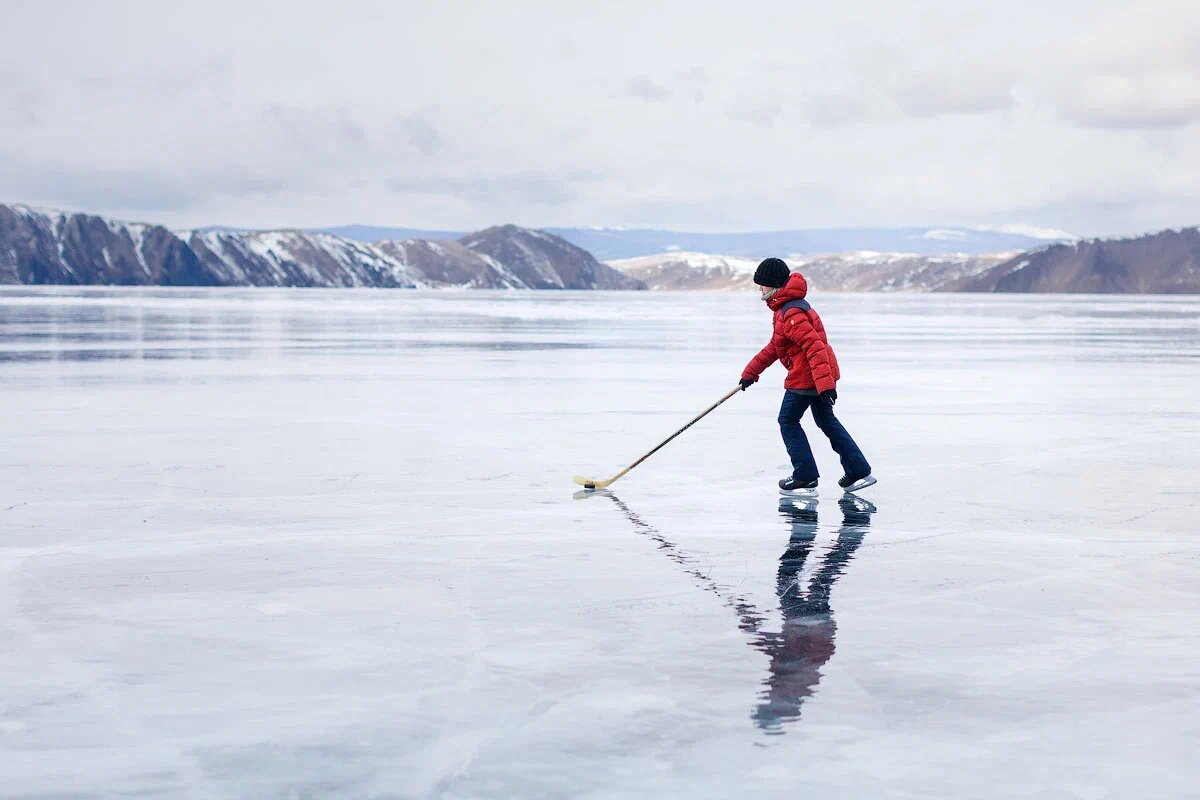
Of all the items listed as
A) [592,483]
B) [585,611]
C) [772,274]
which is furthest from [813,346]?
[585,611]

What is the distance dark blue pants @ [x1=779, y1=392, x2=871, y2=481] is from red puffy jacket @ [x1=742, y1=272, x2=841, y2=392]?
16 centimetres

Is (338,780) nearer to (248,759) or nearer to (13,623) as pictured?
(248,759)

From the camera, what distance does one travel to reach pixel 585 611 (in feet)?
23.0

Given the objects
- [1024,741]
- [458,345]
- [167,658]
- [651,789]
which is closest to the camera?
[651,789]

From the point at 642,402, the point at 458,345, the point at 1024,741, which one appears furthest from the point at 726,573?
the point at 458,345

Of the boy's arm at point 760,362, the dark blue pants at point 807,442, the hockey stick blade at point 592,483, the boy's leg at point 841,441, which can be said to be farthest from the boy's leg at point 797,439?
the hockey stick blade at point 592,483

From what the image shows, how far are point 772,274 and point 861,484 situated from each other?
185cm

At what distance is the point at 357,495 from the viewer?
1100cm

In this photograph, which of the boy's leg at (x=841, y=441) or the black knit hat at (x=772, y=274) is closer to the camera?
the black knit hat at (x=772, y=274)

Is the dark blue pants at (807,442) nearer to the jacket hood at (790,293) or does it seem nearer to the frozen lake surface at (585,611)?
the frozen lake surface at (585,611)

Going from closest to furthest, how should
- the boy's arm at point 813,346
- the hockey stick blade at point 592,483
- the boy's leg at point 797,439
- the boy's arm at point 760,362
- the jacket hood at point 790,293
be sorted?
the boy's arm at point 813,346 → the jacket hood at point 790,293 → the boy's leg at point 797,439 → the boy's arm at point 760,362 → the hockey stick blade at point 592,483

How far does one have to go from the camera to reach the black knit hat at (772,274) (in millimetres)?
11172

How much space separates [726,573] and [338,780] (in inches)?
150

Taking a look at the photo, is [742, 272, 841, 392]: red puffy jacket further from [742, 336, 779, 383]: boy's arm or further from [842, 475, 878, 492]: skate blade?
[842, 475, 878, 492]: skate blade
